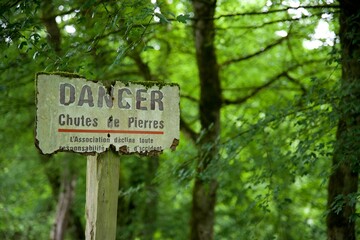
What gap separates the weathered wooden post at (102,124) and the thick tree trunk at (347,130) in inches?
59.7

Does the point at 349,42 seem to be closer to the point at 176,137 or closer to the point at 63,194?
the point at 176,137

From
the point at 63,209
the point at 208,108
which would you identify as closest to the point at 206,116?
the point at 208,108

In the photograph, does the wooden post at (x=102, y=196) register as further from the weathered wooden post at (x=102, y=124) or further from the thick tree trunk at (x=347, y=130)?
the thick tree trunk at (x=347, y=130)

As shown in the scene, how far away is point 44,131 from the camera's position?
227 centimetres

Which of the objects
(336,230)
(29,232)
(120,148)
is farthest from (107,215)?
(29,232)

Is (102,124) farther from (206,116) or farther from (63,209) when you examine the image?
(63,209)

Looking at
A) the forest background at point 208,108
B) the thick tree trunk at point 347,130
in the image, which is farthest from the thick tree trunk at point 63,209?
the thick tree trunk at point 347,130

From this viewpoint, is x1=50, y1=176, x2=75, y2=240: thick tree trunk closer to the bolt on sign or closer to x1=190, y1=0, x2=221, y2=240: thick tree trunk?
x1=190, y1=0, x2=221, y2=240: thick tree trunk

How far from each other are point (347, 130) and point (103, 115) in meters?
2.15

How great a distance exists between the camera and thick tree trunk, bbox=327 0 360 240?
3.53 m

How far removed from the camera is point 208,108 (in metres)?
6.32

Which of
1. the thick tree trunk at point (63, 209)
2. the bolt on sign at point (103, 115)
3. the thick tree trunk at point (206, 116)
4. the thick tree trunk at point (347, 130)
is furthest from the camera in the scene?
the thick tree trunk at point (63, 209)

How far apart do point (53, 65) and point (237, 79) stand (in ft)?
20.8

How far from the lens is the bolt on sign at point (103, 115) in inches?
90.0
